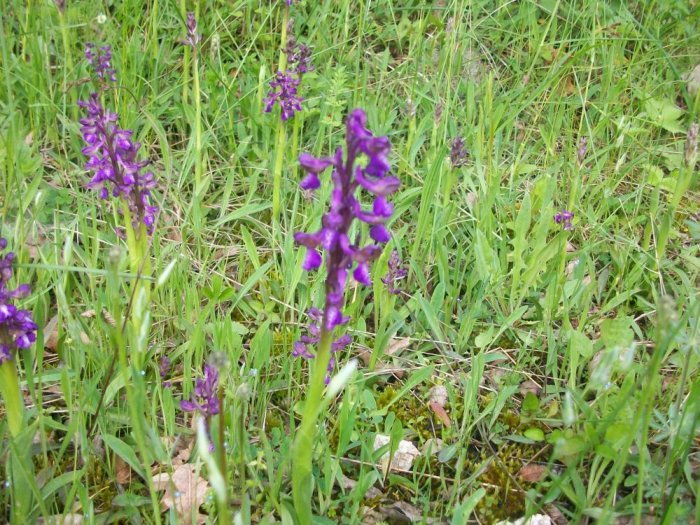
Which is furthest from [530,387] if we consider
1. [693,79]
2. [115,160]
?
[693,79]

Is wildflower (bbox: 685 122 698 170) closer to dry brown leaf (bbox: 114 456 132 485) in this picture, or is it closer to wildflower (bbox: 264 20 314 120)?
wildflower (bbox: 264 20 314 120)

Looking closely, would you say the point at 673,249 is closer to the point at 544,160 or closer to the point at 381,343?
the point at 544,160

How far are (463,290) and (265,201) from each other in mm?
1203

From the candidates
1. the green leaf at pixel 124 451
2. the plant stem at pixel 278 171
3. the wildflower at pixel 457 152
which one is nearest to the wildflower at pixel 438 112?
the wildflower at pixel 457 152

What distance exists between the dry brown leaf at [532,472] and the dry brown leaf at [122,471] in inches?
57.7

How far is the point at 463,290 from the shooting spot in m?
3.43

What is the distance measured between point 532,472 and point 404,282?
3.86 ft

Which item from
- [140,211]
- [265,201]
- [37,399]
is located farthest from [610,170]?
[37,399]

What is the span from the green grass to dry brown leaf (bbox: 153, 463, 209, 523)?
53 millimetres

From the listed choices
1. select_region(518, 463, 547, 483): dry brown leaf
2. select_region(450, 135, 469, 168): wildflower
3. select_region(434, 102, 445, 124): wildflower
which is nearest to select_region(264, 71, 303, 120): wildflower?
select_region(434, 102, 445, 124): wildflower

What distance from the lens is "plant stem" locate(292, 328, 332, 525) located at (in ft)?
5.98

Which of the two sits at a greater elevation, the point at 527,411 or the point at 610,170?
the point at 610,170

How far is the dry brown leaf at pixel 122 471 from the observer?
238 cm

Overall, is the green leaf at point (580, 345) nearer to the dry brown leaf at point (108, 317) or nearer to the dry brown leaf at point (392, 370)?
the dry brown leaf at point (392, 370)
